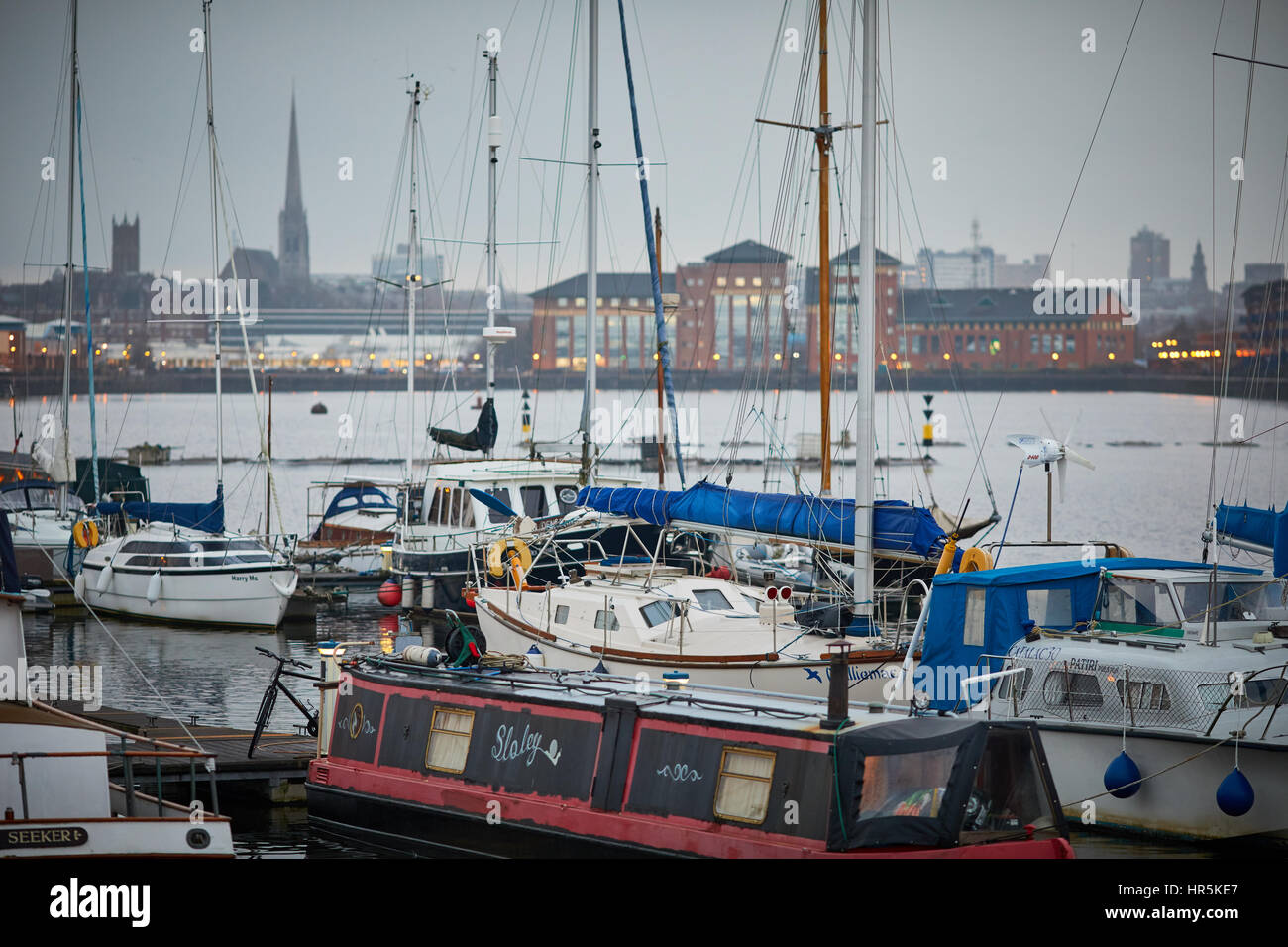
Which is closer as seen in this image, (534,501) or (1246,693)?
(1246,693)

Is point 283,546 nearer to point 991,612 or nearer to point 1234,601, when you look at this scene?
point 991,612

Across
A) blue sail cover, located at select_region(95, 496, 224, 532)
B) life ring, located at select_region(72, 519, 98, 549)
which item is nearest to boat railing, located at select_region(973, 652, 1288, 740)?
blue sail cover, located at select_region(95, 496, 224, 532)

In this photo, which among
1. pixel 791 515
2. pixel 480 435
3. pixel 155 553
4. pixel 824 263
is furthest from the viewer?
pixel 480 435

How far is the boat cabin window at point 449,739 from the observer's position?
15.7 meters

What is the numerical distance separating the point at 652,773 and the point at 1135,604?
26.1ft

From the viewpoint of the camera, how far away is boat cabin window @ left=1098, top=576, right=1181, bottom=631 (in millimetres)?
18312

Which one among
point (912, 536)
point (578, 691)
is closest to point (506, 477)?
point (912, 536)

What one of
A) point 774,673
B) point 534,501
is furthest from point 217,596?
point 774,673

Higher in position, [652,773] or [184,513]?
[184,513]

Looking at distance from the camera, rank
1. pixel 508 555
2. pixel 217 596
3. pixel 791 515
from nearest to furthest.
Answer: pixel 791 515
pixel 508 555
pixel 217 596

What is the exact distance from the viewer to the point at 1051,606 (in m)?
18.7

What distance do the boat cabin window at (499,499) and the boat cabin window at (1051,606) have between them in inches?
661

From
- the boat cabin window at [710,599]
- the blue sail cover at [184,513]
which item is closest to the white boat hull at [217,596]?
the blue sail cover at [184,513]
